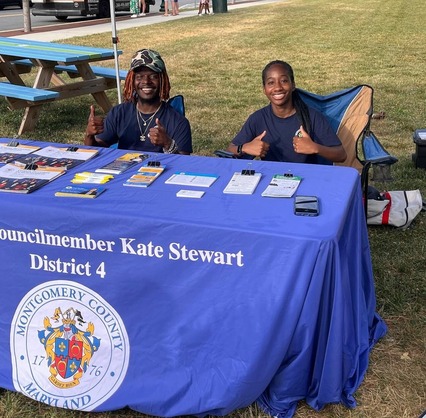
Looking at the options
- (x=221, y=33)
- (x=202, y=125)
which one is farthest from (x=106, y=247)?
(x=221, y=33)

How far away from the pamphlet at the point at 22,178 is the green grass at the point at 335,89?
0.90m

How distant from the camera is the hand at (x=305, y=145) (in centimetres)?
313

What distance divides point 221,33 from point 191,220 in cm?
1315

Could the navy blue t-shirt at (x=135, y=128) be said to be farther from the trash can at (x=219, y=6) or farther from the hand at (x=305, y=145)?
the trash can at (x=219, y=6)

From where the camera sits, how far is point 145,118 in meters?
3.53

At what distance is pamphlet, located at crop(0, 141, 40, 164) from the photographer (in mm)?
2811

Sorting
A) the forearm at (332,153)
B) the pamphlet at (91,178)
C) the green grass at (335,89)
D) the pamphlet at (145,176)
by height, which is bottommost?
the green grass at (335,89)

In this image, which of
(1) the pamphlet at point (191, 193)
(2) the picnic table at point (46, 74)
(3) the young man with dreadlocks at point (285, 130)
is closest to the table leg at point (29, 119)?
(2) the picnic table at point (46, 74)

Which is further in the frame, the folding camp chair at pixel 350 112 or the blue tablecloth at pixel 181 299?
the folding camp chair at pixel 350 112

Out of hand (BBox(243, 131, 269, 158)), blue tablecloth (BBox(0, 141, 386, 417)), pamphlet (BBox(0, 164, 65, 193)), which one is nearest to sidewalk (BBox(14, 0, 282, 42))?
hand (BBox(243, 131, 269, 158))

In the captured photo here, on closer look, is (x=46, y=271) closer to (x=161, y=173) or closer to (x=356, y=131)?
(x=161, y=173)

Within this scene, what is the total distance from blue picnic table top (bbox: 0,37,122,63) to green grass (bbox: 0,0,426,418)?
742 millimetres

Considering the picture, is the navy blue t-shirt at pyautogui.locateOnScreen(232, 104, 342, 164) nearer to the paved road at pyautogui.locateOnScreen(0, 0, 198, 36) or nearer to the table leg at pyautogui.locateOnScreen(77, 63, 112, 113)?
the table leg at pyautogui.locateOnScreen(77, 63, 112, 113)

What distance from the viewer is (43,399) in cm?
242
